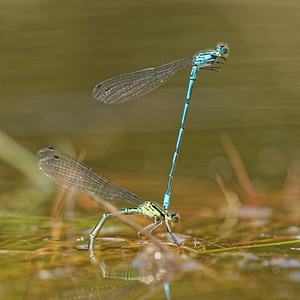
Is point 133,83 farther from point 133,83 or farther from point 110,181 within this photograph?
point 110,181

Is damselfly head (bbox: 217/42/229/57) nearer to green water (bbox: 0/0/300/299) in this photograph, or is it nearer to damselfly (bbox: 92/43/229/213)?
damselfly (bbox: 92/43/229/213)

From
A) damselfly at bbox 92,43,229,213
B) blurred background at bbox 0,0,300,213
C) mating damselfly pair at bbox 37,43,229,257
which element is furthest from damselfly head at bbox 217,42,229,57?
blurred background at bbox 0,0,300,213

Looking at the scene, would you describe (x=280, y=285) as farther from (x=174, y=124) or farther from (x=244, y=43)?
(x=244, y=43)

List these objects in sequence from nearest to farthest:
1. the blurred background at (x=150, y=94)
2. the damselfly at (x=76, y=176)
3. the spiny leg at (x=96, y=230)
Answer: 1. the spiny leg at (x=96, y=230)
2. the damselfly at (x=76, y=176)
3. the blurred background at (x=150, y=94)

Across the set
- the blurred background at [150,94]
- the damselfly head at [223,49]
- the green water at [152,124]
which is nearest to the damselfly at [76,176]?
the green water at [152,124]

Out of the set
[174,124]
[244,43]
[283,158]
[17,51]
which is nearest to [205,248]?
[283,158]

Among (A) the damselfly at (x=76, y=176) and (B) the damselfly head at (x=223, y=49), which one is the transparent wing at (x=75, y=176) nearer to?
(A) the damselfly at (x=76, y=176)
